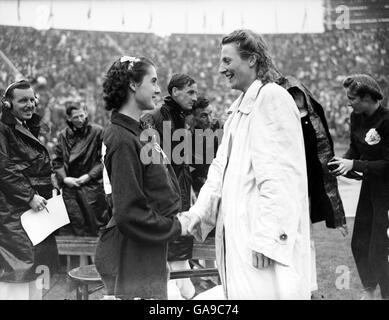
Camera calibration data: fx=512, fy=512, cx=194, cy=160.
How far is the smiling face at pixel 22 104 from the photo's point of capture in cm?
319

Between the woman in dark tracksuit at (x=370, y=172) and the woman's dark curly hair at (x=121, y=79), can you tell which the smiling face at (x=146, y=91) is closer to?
the woman's dark curly hair at (x=121, y=79)

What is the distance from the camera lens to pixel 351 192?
6641 mm

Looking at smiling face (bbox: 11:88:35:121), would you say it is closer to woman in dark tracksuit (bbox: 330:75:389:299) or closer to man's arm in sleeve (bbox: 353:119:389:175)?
woman in dark tracksuit (bbox: 330:75:389:299)

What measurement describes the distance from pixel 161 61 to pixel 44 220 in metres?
4.82

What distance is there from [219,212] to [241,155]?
34 cm

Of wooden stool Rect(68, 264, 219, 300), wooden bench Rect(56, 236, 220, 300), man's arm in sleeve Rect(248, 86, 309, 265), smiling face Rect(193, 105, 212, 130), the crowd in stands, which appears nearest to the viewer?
man's arm in sleeve Rect(248, 86, 309, 265)

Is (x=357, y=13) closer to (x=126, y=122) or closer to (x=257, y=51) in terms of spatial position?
(x=257, y=51)

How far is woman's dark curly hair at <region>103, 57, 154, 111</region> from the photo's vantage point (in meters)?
2.19

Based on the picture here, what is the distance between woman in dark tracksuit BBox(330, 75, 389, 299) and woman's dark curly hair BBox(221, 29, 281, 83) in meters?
1.28

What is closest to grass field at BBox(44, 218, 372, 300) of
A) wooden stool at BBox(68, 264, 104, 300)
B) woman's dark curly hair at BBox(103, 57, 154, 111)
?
wooden stool at BBox(68, 264, 104, 300)

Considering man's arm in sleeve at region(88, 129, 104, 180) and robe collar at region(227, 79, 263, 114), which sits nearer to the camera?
robe collar at region(227, 79, 263, 114)

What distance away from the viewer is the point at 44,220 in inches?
127

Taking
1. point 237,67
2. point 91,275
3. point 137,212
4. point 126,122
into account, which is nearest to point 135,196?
point 137,212

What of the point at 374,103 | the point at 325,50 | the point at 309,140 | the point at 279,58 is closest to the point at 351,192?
the point at 325,50
